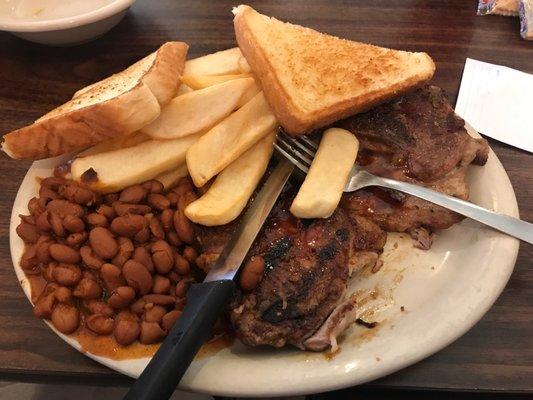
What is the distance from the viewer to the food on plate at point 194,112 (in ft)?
5.28

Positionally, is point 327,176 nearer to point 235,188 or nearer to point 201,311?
point 235,188

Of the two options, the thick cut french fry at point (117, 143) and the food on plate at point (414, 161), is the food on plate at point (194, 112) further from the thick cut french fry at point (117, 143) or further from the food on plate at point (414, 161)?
the food on plate at point (414, 161)

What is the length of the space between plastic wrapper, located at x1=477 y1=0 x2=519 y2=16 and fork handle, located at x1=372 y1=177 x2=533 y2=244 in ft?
5.95

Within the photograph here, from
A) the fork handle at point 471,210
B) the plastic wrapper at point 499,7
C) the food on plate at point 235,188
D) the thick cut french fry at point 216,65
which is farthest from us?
the plastic wrapper at point 499,7

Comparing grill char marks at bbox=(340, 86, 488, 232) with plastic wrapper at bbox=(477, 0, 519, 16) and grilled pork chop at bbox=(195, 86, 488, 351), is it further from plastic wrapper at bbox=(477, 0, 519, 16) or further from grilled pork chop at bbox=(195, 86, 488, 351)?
plastic wrapper at bbox=(477, 0, 519, 16)

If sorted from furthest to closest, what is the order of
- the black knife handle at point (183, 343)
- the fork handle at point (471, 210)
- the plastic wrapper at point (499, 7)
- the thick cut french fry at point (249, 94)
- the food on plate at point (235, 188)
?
the plastic wrapper at point (499, 7), the thick cut french fry at point (249, 94), the fork handle at point (471, 210), the food on plate at point (235, 188), the black knife handle at point (183, 343)

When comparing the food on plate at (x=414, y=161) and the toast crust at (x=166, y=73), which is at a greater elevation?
the toast crust at (x=166, y=73)

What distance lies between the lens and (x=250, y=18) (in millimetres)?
1936

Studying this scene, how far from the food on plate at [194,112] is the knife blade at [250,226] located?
26 centimetres

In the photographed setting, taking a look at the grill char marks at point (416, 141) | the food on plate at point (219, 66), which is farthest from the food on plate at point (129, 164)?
the grill char marks at point (416, 141)

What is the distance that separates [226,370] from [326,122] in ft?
2.88

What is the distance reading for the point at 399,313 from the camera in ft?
4.75

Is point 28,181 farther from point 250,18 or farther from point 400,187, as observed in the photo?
point 400,187

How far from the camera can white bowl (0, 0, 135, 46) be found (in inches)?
Result: 88.9
